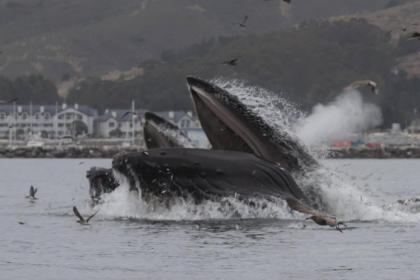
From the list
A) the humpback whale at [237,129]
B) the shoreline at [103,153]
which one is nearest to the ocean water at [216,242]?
the humpback whale at [237,129]

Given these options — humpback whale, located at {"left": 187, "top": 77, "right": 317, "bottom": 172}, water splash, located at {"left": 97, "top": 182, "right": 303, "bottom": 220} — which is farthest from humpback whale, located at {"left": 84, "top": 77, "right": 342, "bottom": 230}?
water splash, located at {"left": 97, "top": 182, "right": 303, "bottom": 220}

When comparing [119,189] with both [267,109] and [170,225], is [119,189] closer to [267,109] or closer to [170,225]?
[170,225]

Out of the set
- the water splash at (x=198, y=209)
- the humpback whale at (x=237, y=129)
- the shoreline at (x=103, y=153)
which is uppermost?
the shoreline at (x=103, y=153)

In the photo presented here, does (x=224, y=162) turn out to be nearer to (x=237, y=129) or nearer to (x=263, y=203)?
(x=237, y=129)

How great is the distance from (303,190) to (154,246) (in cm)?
399

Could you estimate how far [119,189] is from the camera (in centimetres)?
3161

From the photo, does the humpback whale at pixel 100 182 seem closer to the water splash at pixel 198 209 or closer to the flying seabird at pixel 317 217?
the water splash at pixel 198 209

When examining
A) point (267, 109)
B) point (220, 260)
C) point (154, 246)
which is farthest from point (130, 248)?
point (267, 109)

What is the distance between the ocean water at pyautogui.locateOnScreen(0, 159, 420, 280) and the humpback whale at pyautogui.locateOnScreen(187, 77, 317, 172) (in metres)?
1.08

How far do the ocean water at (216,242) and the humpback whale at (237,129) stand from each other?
1078mm

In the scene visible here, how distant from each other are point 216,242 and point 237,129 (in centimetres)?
259

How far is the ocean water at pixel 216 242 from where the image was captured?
25.0 meters

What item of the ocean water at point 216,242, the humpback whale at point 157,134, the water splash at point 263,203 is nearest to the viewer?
the ocean water at point 216,242

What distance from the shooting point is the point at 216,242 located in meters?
28.5
